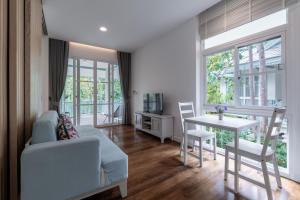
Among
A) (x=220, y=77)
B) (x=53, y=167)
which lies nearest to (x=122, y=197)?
(x=53, y=167)

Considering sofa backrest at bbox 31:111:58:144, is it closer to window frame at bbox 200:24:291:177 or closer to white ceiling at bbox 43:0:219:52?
white ceiling at bbox 43:0:219:52

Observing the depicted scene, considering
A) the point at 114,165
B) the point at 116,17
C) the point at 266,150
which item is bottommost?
the point at 114,165

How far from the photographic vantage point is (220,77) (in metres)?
3.04

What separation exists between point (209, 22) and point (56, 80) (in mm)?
4159

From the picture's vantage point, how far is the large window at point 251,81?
7.27ft

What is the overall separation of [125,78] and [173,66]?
7.72ft

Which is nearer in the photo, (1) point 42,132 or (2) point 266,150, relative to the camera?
(1) point 42,132

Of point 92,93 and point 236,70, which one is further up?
point 236,70

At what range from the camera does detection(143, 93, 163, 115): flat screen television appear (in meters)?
4.09

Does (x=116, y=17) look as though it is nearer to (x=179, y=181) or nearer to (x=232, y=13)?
(x=232, y=13)

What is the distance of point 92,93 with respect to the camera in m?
5.17

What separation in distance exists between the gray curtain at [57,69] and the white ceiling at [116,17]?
29 centimetres

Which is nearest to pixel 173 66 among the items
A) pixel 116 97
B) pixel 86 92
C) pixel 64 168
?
pixel 116 97

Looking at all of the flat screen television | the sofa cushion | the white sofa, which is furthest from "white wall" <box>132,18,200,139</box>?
the white sofa
